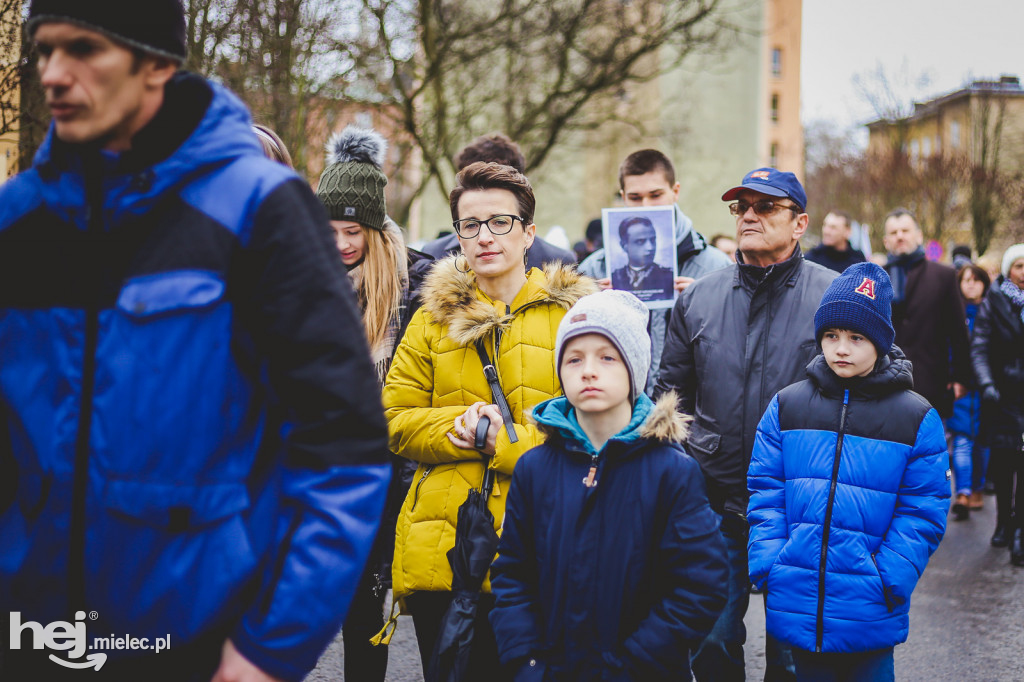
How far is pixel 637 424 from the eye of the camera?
2.92 meters

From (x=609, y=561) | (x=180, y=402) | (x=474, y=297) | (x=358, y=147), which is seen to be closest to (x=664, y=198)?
(x=358, y=147)

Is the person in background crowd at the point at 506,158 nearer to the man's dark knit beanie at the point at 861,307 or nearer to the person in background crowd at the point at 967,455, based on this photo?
the man's dark knit beanie at the point at 861,307

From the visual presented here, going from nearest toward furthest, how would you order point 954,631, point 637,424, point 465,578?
point 637,424, point 465,578, point 954,631

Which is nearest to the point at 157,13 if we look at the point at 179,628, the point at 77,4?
the point at 77,4

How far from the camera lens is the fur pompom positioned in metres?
4.37

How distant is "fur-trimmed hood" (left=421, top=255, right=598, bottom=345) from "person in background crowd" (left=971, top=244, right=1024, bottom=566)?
5654 mm

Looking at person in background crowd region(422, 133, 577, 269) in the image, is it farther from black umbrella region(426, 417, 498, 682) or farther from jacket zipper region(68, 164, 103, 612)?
jacket zipper region(68, 164, 103, 612)

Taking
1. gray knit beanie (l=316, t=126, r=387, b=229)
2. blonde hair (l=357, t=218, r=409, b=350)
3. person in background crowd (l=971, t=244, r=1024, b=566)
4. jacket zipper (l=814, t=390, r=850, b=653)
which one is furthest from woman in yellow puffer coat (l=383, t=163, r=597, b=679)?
person in background crowd (l=971, t=244, r=1024, b=566)

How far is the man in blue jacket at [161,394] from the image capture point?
172 cm

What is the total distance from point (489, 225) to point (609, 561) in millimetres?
1412

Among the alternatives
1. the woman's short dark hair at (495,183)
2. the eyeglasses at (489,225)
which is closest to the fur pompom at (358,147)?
the woman's short dark hair at (495,183)

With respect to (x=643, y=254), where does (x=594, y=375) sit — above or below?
below

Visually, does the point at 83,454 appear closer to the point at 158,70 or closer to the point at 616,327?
the point at 158,70

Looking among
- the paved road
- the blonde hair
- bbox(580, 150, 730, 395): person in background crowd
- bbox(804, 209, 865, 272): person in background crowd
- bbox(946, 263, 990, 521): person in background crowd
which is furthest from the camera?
bbox(946, 263, 990, 521): person in background crowd
